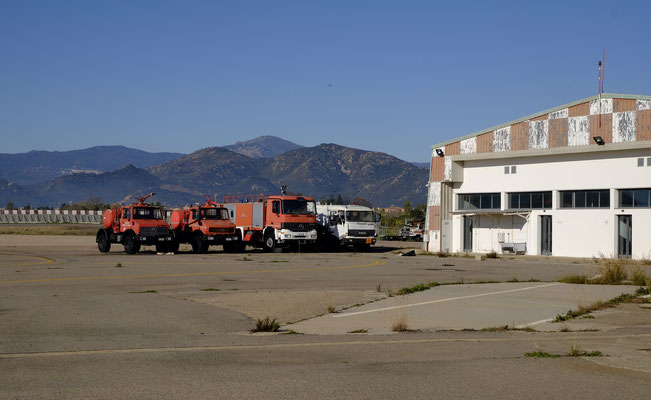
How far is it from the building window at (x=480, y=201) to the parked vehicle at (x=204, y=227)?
45.5 ft

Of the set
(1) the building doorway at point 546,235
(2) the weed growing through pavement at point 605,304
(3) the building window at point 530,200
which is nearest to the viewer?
(2) the weed growing through pavement at point 605,304

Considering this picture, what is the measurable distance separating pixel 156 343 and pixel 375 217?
3432 cm

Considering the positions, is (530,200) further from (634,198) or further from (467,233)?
(634,198)

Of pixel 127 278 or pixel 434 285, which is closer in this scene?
pixel 434 285

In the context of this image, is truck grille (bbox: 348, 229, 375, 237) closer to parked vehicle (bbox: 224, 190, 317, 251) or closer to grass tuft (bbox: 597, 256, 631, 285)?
parked vehicle (bbox: 224, 190, 317, 251)

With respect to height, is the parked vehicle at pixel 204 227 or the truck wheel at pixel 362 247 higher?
the parked vehicle at pixel 204 227

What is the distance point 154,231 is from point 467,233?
18.4 m

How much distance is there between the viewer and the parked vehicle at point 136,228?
127 feet

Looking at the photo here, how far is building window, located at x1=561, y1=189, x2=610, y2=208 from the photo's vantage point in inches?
1553

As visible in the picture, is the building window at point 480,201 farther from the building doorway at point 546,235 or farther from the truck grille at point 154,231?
the truck grille at point 154,231

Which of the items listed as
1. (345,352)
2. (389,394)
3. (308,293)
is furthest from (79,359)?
(308,293)

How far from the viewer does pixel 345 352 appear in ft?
34.4

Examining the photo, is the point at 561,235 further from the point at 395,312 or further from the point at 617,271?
the point at 395,312

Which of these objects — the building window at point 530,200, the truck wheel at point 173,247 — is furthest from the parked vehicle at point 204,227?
the building window at point 530,200
